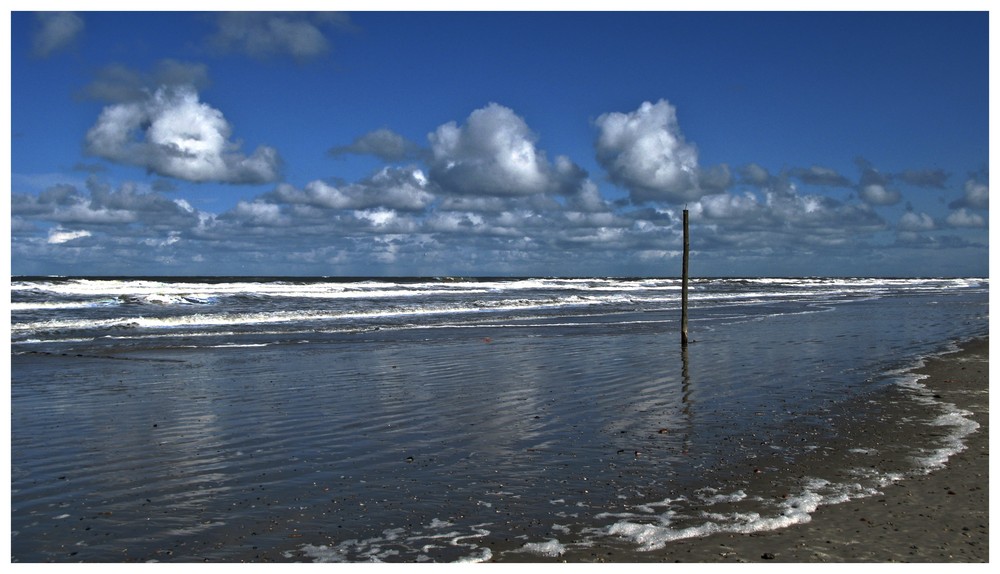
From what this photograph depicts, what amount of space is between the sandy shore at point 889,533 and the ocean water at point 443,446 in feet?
0.76

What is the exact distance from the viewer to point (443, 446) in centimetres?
884

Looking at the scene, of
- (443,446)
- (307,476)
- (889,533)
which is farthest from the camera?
(443,446)

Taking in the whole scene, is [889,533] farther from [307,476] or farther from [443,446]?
[307,476]

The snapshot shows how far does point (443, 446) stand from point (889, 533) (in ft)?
15.3

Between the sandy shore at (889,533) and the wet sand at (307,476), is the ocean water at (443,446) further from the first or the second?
the sandy shore at (889,533)

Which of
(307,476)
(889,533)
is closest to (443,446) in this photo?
(307,476)

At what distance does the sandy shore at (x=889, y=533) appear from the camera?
5.47 m

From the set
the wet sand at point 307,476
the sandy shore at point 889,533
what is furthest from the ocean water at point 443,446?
the sandy shore at point 889,533

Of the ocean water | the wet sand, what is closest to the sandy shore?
the wet sand

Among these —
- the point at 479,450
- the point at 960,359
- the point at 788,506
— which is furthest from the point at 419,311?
the point at 788,506

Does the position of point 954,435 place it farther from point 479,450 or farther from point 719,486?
point 479,450

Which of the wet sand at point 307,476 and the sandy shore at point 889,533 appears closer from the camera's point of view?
the sandy shore at point 889,533

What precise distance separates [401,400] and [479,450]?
3636 millimetres

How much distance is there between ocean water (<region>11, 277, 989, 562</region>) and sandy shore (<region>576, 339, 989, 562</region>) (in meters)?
0.23
